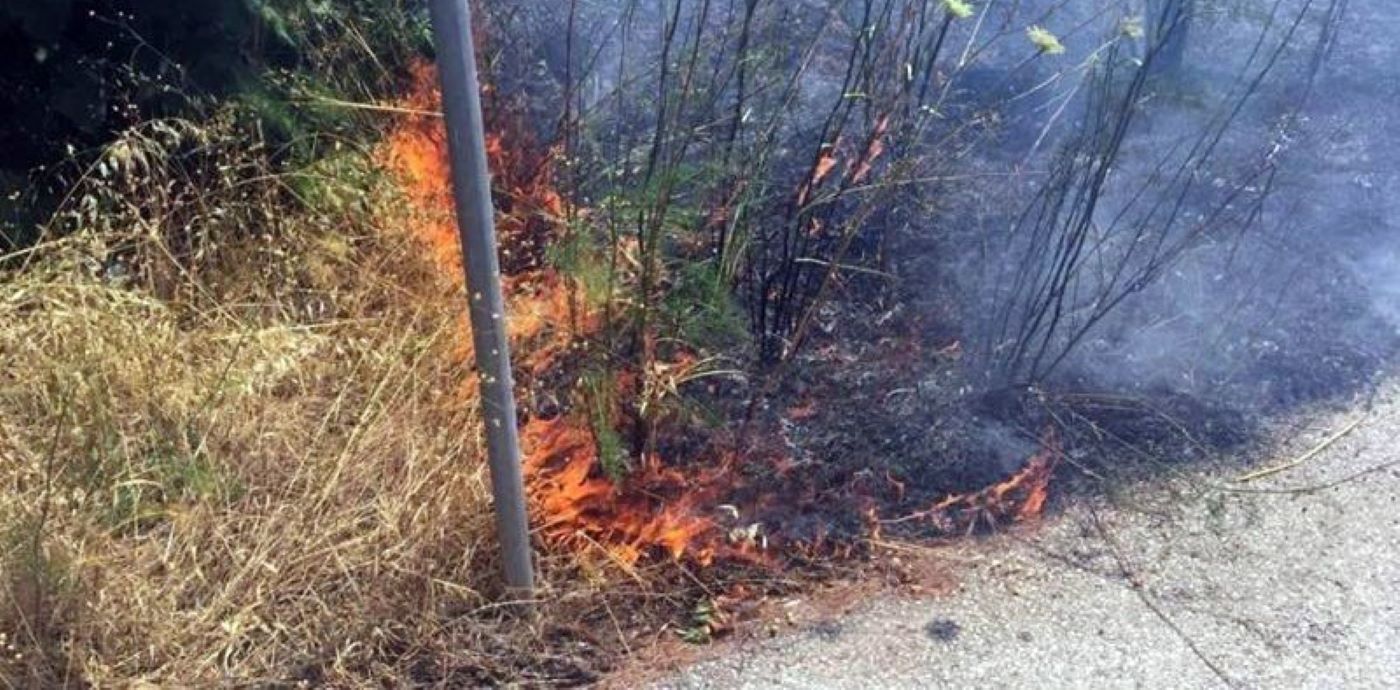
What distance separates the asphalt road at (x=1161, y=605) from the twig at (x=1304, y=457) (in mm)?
15

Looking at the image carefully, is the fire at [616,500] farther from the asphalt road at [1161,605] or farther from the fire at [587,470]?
the asphalt road at [1161,605]

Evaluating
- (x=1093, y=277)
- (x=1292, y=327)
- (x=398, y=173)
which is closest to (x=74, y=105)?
(x=398, y=173)

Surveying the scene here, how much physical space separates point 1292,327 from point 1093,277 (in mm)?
611

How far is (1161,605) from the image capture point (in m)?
3.19

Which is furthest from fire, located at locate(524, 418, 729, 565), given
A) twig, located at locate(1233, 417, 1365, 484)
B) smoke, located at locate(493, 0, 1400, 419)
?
twig, located at locate(1233, 417, 1365, 484)

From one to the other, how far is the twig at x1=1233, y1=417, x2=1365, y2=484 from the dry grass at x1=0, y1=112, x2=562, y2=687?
1.99 metres

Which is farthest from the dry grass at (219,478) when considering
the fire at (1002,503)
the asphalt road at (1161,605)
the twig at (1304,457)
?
the twig at (1304,457)

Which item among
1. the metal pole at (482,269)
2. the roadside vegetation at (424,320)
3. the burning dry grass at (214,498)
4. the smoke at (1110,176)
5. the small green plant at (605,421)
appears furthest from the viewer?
the smoke at (1110,176)

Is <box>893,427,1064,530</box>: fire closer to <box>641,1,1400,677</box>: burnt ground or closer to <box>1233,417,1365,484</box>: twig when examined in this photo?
<box>641,1,1400,677</box>: burnt ground

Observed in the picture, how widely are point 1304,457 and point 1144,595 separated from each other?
850mm

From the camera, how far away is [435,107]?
450 cm

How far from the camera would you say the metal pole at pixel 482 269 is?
96.7 inches

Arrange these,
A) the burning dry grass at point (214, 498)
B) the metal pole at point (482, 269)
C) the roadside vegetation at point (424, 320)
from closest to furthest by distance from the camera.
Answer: the metal pole at point (482, 269), the burning dry grass at point (214, 498), the roadside vegetation at point (424, 320)

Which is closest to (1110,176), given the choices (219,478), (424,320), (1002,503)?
(1002,503)
